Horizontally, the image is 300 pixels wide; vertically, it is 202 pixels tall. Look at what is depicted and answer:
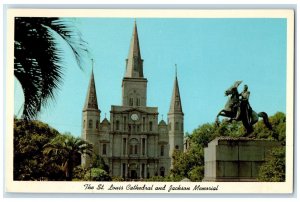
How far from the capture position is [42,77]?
343 inches

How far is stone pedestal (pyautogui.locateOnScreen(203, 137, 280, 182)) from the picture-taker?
41.8 ft

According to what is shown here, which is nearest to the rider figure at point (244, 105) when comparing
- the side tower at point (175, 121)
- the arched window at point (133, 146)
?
the side tower at point (175, 121)

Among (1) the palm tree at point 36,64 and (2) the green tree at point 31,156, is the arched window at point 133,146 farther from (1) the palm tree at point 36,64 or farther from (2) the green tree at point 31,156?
(1) the palm tree at point 36,64

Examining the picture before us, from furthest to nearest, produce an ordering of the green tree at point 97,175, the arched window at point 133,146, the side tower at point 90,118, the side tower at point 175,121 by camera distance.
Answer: the arched window at point 133,146 → the side tower at point 175,121 → the side tower at point 90,118 → the green tree at point 97,175

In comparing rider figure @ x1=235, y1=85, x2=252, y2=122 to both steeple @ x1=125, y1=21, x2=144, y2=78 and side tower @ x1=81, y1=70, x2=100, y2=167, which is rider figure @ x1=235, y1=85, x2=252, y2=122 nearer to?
steeple @ x1=125, y1=21, x2=144, y2=78

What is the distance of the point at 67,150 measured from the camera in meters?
14.3

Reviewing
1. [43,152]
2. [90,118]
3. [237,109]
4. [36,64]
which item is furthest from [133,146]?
[36,64]

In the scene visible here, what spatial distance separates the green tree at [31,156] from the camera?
12.5 metres

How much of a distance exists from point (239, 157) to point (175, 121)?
451cm

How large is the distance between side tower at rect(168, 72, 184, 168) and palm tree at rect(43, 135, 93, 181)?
9.23ft

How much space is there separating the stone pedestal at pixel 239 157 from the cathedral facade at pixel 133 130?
214cm

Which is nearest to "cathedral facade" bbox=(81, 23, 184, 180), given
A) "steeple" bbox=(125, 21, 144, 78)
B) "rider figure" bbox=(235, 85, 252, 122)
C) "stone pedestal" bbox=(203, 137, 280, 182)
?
"steeple" bbox=(125, 21, 144, 78)
